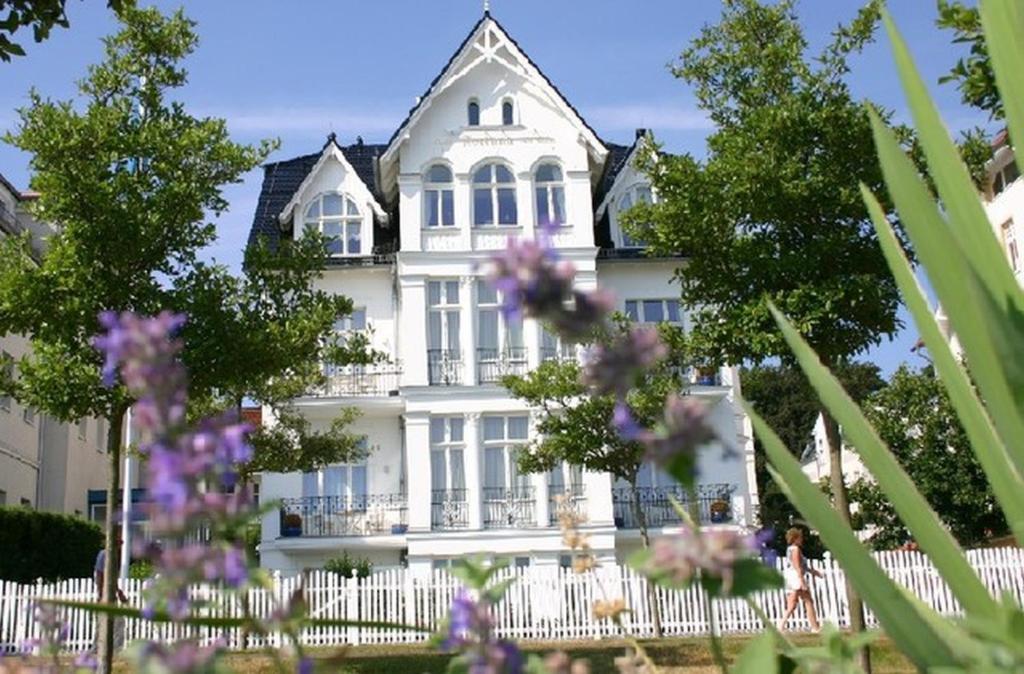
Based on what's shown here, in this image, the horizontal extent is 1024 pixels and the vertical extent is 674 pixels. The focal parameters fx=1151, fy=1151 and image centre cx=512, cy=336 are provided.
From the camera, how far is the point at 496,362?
2928 cm

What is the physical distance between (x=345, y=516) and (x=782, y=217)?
57.1 feet

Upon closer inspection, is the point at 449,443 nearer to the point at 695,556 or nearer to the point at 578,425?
the point at 578,425

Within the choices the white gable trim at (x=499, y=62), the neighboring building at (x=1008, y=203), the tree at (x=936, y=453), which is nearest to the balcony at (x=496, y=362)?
the white gable trim at (x=499, y=62)

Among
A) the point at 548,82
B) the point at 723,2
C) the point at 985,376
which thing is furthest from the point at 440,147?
the point at 985,376

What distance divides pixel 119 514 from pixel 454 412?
27697 mm

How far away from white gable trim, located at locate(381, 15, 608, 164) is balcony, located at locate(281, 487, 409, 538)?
8.92 meters

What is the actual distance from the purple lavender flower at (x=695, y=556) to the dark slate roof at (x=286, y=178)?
32338 millimetres

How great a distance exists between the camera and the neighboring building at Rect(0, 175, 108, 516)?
32.7 m

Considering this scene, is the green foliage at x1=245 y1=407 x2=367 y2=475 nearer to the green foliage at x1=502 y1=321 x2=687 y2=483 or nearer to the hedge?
the green foliage at x1=502 y1=321 x2=687 y2=483

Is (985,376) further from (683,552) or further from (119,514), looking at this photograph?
(119,514)

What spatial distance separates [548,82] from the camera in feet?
101

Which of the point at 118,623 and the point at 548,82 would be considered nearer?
the point at 118,623

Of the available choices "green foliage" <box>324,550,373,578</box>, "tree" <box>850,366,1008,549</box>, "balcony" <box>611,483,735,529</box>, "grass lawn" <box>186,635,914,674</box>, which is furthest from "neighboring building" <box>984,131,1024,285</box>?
"grass lawn" <box>186,635,914,674</box>

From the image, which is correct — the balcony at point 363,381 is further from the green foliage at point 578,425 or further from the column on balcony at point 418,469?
the green foliage at point 578,425
